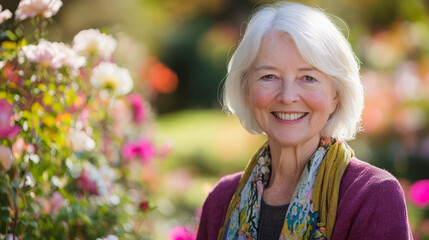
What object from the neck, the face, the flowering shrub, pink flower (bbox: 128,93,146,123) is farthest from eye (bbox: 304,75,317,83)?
pink flower (bbox: 128,93,146,123)

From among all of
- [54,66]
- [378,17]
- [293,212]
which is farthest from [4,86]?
[378,17]

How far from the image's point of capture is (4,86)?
6.86 ft

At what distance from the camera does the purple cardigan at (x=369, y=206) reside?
5.43 feet

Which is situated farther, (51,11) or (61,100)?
(61,100)

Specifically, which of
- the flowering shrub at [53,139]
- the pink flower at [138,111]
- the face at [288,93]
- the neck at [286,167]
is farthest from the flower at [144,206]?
the pink flower at [138,111]

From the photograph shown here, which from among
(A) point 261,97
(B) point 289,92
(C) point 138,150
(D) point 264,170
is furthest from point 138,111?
(B) point 289,92

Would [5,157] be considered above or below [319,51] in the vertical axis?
below

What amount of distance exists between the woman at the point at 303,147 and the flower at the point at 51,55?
56 centimetres

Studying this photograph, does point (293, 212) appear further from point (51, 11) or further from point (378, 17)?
point (378, 17)

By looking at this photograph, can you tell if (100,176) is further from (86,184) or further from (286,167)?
(286,167)

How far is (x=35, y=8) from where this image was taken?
204 cm

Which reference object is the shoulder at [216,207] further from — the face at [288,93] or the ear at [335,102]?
the ear at [335,102]

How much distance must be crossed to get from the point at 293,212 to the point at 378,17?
8.02 meters

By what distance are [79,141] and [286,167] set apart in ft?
2.82
